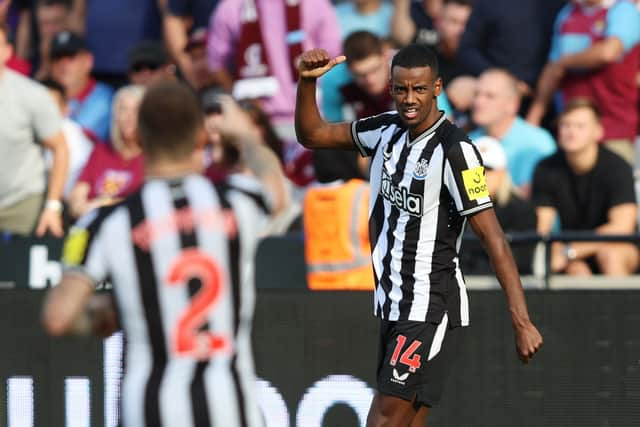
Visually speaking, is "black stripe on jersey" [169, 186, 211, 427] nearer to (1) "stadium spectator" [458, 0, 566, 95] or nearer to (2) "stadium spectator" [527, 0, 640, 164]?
(2) "stadium spectator" [527, 0, 640, 164]

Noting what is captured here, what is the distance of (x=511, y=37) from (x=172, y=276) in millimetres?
6864

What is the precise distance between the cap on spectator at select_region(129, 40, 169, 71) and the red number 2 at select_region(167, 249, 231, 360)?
21.9 ft

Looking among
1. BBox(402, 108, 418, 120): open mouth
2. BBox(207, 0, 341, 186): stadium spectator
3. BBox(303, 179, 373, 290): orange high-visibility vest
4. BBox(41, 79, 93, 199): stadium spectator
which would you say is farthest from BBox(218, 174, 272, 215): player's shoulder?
BBox(41, 79, 93, 199): stadium spectator

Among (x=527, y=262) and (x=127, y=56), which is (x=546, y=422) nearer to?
(x=527, y=262)

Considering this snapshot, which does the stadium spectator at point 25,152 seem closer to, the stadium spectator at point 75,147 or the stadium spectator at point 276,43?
the stadium spectator at point 75,147

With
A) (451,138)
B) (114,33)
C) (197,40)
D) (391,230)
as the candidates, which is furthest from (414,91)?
(114,33)

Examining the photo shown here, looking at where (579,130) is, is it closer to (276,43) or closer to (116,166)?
(276,43)

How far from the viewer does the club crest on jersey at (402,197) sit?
241 inches

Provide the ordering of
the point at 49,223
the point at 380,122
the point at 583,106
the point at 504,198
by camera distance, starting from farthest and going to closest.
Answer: the point at 583,106
the point at 49,223
the point at 504,198
the point at 380,122

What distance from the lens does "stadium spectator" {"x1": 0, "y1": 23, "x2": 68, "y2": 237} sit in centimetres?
958

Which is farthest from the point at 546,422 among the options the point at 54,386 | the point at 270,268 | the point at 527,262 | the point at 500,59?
the point at 500,59

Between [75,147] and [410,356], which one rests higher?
[75,147]

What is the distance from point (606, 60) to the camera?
1023 centimetres

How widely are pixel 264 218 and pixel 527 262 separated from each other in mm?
3535
